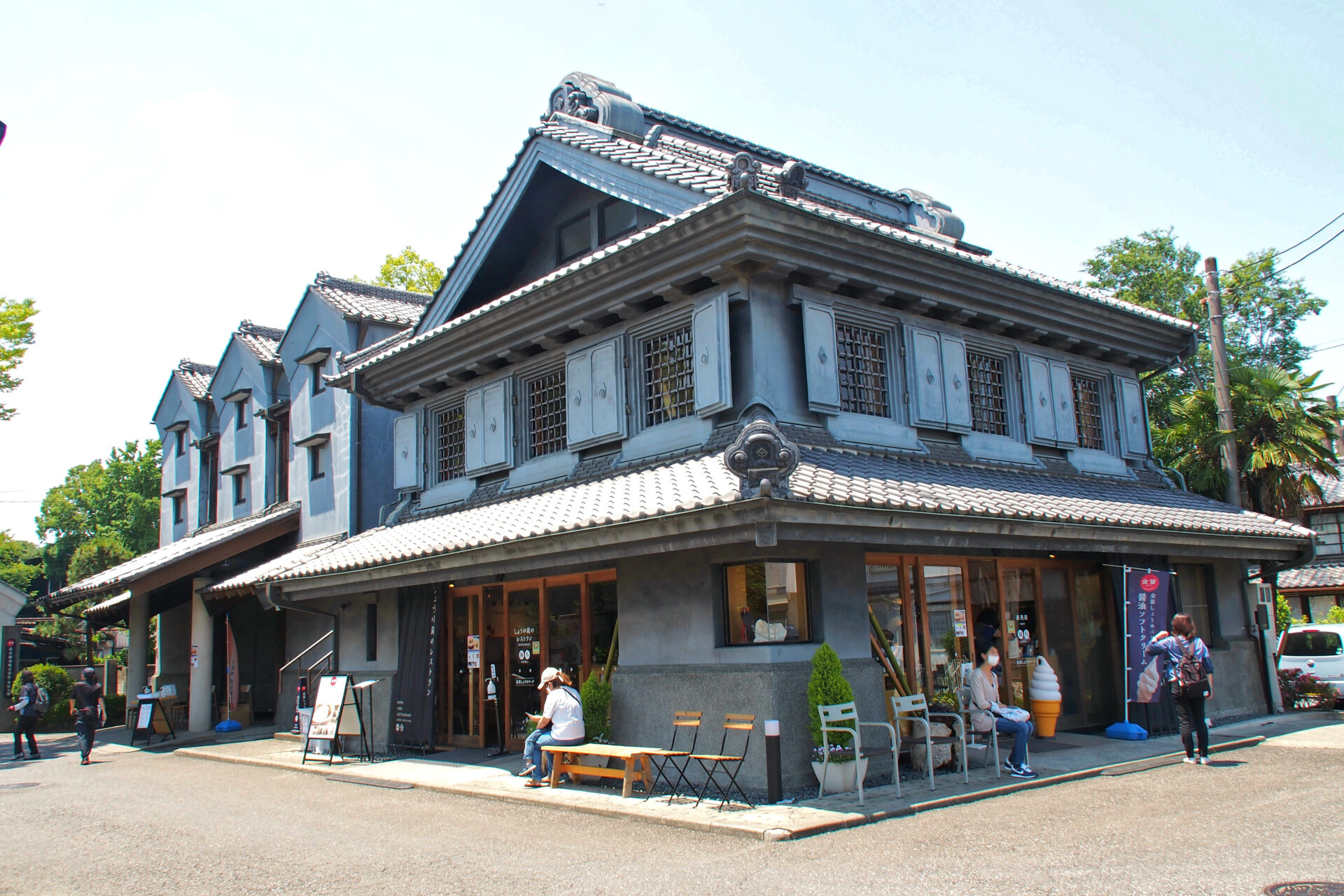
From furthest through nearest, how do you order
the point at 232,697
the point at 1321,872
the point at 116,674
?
the point at 116,674 < the point at 232,697 < the point at 1321,872

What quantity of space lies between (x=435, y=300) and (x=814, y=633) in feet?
31.2

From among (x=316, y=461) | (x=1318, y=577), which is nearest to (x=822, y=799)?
(x=316, y=461)

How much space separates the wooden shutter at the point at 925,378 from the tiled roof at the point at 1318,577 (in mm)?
24798

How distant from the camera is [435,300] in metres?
17.0

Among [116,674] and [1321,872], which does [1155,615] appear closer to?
[1321,872]

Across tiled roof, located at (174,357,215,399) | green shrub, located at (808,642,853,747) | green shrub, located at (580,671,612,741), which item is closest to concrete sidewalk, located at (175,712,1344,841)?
green shrub, located at (808,642,853,747)

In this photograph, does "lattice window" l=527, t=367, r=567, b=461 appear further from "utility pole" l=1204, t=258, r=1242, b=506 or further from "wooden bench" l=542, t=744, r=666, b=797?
"utility pole" l=1204, t=258, r=1242, b=506

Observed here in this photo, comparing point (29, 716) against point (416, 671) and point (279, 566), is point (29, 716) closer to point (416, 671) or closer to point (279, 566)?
point (279, 566)

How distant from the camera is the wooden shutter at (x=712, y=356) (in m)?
11.7

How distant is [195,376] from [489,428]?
1748 centimetres

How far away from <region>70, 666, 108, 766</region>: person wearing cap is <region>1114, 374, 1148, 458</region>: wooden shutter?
60.1 ft

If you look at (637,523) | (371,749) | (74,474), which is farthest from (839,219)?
(74,474)

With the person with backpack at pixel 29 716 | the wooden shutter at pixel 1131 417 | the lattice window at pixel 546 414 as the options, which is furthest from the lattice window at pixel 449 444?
the wooden shutter at pixel 1131 417

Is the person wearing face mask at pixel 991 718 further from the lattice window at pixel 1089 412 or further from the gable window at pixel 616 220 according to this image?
the gable window at pixel 616 220
